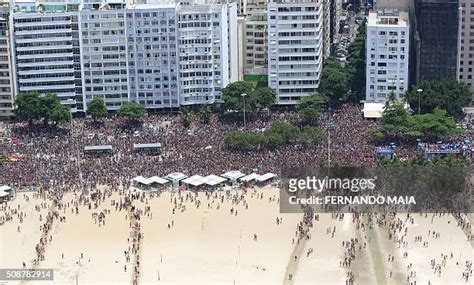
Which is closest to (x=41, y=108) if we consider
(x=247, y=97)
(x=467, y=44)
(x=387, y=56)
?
(x=247, y=97)

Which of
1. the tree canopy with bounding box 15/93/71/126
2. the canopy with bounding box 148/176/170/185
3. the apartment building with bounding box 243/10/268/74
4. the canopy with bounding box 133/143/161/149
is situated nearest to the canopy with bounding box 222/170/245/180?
the canopy with bounding box 148/176/170/185

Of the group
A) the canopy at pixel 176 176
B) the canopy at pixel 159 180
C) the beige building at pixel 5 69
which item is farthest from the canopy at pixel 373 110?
the beige building at pixel 5 69

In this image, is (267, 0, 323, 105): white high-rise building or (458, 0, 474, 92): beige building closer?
(458, 0, 474, 92): beige building

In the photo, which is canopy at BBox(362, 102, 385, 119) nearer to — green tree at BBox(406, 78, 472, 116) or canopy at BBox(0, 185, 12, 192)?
green tree at BBox(406, 78, 472, 116)

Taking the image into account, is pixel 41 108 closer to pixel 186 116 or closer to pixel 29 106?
pixel 29 106

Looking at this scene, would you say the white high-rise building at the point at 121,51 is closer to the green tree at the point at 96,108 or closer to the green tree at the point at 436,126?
the green tree at the point at 96,108
